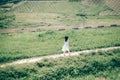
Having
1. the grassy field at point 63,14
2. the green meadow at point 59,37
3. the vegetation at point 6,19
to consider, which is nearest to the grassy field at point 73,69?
the green meadow at point 59,37

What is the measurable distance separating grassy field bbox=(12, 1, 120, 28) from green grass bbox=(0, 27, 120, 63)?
13.0 ft

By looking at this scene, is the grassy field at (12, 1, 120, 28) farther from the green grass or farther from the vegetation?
the green grass

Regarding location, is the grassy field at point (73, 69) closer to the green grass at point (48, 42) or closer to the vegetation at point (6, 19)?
the green grass at point (48, 42)

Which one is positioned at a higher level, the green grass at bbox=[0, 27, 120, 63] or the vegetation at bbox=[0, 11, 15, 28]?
the vegetation at bbox=[0, 11, 15, 28]

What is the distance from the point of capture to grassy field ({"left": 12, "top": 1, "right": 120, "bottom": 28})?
22.4 m

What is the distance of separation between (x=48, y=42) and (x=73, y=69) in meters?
4.15

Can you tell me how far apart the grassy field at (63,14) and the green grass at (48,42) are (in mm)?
3960

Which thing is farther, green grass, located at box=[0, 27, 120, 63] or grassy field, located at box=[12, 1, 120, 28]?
grassy field, located at box=[12, 1, 120, 28]

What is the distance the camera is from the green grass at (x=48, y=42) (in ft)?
46.6

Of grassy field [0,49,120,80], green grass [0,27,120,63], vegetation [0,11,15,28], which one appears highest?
vegetation [0,11,15,28]

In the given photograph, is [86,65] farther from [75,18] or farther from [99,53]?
[75,18]

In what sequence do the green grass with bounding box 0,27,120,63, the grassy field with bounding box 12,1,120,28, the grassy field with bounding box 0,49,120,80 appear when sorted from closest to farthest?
1. the grassy field with bounding box 0,49,120,80
2. the green grass with bounding box 0,27,120,63
3. the grassy field with bounding box 12,1,120,28

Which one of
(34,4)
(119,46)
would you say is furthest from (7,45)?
(34,4)

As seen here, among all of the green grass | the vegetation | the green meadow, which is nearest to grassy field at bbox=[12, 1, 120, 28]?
the green meadow
